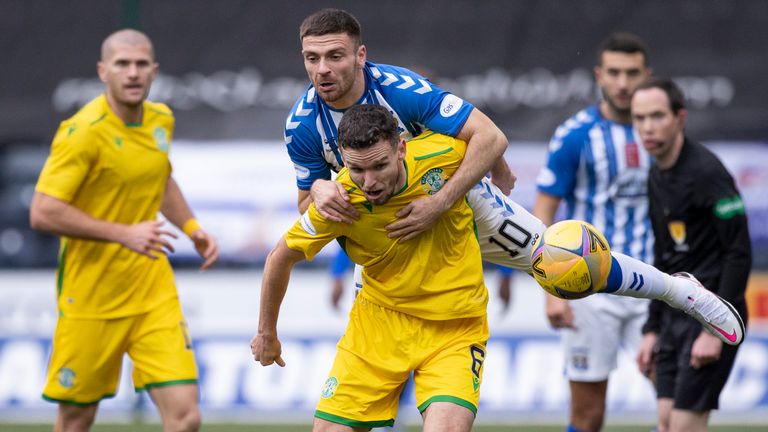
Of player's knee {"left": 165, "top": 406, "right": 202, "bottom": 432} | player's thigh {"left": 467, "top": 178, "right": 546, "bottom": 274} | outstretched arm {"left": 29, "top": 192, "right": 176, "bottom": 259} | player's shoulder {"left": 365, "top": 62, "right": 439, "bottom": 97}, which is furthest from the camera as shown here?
player's knee {"left": 165, "top": 406, "right": 202, "bottom": 432}

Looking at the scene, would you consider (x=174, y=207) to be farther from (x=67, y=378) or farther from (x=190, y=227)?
(x=67, y=378)

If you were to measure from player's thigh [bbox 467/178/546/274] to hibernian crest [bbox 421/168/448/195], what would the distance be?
0.22m

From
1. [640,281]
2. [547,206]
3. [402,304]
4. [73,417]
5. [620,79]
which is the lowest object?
[73,417]

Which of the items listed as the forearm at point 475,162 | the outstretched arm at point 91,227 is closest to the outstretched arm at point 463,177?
the forearm at point 475,162

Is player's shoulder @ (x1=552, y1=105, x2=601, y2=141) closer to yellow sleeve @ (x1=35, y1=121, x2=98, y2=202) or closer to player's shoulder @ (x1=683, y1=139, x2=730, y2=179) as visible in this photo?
player's shoulder @ (x1=683, y1=139, x2=730, y2=179)

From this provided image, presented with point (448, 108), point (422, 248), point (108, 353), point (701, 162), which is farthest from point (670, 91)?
point (108, 353)

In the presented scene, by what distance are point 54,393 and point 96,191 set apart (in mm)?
1069

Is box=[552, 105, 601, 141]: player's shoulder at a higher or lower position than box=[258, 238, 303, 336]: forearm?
higher

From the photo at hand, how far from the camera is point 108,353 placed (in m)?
6.29

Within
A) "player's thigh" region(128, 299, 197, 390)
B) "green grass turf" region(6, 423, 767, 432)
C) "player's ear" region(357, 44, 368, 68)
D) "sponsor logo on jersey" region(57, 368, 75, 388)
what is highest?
"player's ear" region(357, 44, 368, 68)

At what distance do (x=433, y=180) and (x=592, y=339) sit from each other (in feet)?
7.29

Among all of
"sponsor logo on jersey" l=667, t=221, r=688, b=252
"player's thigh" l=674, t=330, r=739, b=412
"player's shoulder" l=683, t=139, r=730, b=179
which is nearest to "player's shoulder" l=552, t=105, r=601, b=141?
"player's shoulder" l=683, t=139, r=730, b=179

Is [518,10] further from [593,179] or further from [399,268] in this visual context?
[399,268]

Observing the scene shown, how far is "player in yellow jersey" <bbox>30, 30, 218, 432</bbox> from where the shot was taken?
241 inches
